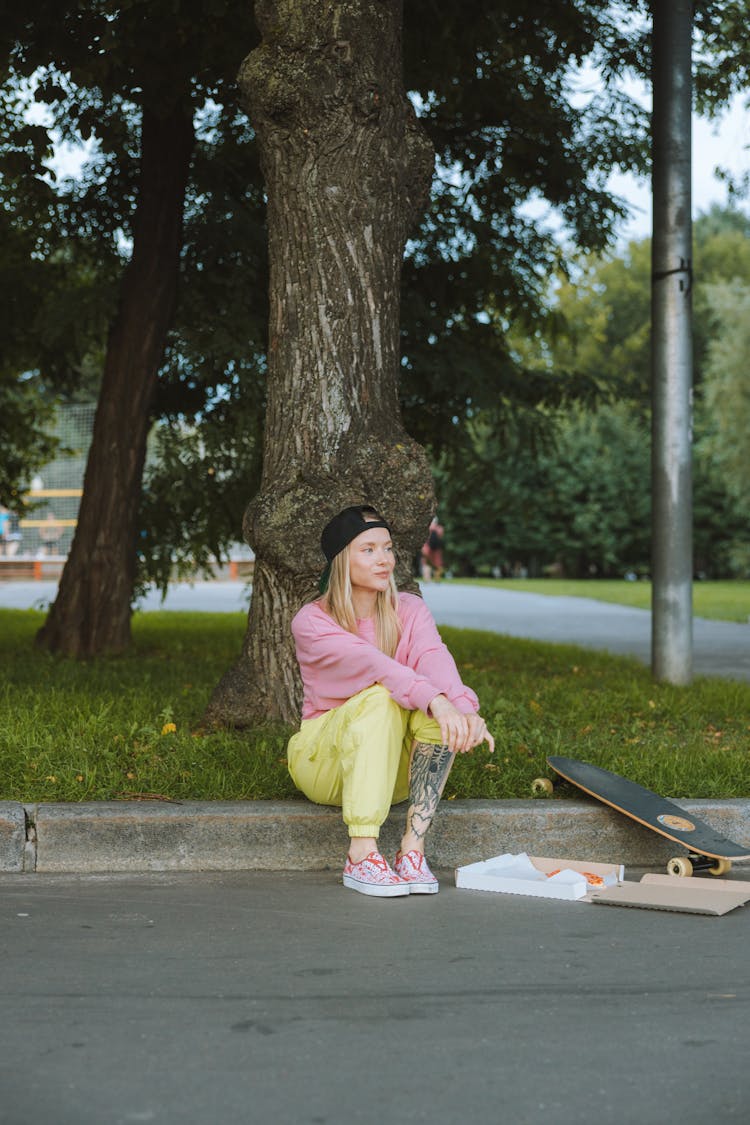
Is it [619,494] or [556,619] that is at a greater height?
[619,494]

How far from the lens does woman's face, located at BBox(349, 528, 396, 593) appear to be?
16.9 feet

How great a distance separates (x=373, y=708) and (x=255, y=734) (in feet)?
5.97

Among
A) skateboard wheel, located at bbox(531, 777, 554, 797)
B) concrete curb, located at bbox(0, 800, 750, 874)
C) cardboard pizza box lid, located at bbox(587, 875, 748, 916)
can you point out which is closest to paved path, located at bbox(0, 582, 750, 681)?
skateboard wheel, located at bbox(531, 777, 554, 797)

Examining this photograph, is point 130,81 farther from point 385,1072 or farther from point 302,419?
point 385,1072

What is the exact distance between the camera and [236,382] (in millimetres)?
11188

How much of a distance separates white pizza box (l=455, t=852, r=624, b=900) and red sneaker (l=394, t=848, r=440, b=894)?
129 millimetres

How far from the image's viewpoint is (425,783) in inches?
196

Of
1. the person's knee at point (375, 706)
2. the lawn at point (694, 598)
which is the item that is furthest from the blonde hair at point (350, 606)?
the lawn at point (694, 598)

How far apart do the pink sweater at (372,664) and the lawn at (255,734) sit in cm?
61

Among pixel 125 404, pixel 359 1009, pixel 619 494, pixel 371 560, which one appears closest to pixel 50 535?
pixel 619 494

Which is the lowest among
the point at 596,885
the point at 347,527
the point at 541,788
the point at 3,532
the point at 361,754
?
the point at 596,885

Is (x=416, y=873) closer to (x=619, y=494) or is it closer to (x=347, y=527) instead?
(x=347, y=527)

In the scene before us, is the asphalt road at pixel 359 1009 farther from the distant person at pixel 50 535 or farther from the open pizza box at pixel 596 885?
the distant person at pixel 50 535

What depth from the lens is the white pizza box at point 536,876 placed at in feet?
15.7
